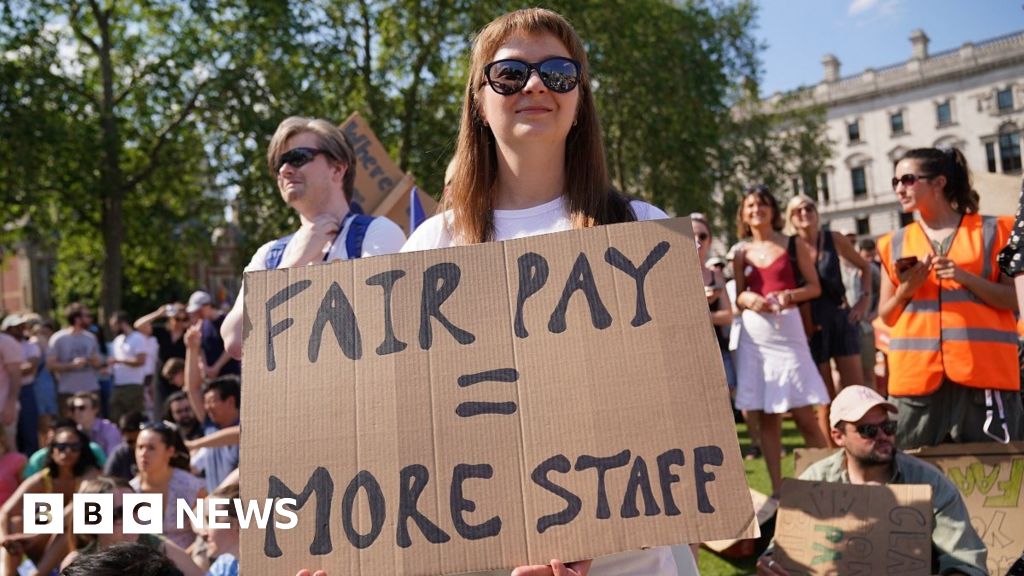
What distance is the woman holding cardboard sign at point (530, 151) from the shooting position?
1.96 metres

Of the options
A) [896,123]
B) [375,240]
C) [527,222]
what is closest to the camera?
[527,222]

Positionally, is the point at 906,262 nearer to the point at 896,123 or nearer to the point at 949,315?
the point at 949,315

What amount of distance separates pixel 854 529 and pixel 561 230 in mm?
1865

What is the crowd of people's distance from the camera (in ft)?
6.53

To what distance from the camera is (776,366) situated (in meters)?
5.26

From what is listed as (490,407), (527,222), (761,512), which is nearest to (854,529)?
(761,512)

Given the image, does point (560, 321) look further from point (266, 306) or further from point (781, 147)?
point (781, 147)

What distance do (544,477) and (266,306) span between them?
0.63 m

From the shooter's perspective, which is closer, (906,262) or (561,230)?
(561,230)

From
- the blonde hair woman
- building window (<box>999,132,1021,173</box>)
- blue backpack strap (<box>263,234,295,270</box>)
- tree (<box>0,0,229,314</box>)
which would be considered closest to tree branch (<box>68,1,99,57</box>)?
tree (<box>0,0,229,314</box>)

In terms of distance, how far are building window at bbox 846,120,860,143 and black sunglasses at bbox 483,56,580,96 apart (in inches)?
2887

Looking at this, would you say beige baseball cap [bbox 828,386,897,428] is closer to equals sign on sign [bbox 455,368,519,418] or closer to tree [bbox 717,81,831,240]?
equals sign on sign [bbox 455,368,519,418]

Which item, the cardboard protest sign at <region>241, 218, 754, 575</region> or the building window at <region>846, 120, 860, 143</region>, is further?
the building window at <region>846, 120, 860, 143</region>

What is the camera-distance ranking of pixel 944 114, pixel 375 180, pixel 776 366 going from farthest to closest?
pixel 944 114, pixel 375 180, pixel 776 366
